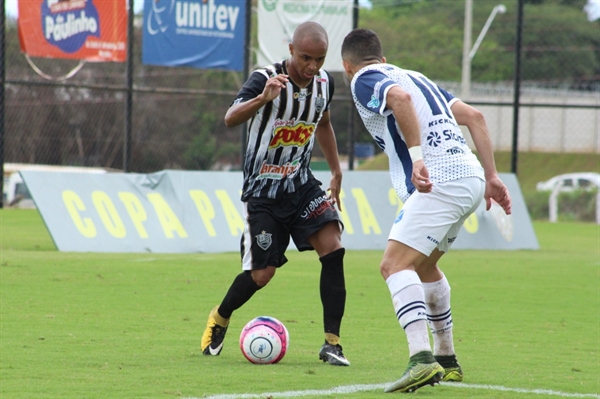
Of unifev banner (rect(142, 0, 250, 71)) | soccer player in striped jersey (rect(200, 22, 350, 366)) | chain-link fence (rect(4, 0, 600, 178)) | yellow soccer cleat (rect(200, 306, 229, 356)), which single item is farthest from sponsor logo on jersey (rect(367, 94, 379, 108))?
chain-link fence (rect(4, 0, 600, 178))

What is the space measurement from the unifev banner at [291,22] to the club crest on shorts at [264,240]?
40.1 feet

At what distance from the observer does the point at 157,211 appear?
1330 centimetres

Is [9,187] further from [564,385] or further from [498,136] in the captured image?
[564,385]

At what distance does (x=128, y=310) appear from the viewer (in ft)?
27.5

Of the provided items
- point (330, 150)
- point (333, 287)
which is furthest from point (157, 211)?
point (333, 287)

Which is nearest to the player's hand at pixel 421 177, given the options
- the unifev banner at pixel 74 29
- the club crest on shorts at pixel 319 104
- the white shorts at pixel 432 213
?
the white shorts at pixel 432 213

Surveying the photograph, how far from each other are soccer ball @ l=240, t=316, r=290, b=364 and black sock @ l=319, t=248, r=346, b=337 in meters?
0.39

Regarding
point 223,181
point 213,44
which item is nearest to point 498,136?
point 213,44

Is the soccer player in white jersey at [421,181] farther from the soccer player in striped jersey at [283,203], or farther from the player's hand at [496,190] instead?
the soccer player in striped jersey at [283,203]

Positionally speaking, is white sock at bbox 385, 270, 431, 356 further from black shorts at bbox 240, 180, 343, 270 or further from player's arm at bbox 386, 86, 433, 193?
black shorts at bbox 240, 180, 343, 270

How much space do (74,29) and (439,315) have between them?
1285 cm

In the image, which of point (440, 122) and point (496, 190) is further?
point (496, 190)

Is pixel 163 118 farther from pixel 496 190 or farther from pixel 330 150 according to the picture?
pixel 496 190

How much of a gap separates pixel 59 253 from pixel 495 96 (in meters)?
31.8
